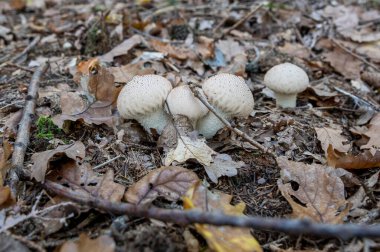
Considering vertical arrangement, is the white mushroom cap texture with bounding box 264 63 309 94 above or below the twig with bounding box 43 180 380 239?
below

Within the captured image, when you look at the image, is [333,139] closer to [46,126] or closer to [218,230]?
[218,230]

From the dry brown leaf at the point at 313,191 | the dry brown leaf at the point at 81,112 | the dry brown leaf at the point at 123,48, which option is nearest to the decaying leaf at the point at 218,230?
the dry brown leaf at the point at 313,191

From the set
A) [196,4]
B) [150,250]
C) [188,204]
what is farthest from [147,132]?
[196,4]

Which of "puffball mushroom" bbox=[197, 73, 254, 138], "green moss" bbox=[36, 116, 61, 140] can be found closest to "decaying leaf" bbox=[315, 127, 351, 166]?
"puffball mushroom" bbox=[197, 73, 254, 138]

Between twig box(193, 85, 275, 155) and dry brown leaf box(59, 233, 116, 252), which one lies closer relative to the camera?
dry brown leaf box(59, 233, 116, 252)

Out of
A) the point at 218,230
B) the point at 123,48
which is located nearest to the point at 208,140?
the point at 218,230

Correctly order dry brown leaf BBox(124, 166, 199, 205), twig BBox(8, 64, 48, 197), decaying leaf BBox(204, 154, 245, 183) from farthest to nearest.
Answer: decaying leaf BBox(204, 154, 245, 183) < twig BBox(8, 64, 48, 197) < dry brown leaf BBox(124, 166, 199, 205)

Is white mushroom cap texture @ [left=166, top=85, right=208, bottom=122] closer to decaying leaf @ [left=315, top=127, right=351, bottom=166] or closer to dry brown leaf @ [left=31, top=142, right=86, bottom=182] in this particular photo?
dry brown leaf @ [left=31, top=142, right=86, bottom=182]

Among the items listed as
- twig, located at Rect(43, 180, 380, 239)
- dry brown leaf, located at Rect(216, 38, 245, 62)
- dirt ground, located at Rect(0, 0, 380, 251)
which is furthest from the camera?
dry brown leaf, located at Rect(216, 38, 245, 62)
